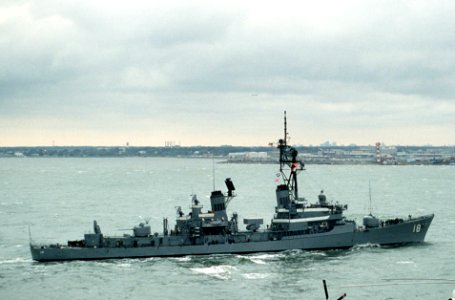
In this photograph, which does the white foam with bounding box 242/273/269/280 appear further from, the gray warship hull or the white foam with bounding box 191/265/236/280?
the gray warship hull

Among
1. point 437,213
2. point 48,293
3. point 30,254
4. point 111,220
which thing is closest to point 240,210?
point 111,220

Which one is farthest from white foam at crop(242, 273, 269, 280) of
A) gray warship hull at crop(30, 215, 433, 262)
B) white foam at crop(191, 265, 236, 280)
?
gray warship hull at crop(30, 215, 433, 262)

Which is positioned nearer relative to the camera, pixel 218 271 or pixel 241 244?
pixel 218 271

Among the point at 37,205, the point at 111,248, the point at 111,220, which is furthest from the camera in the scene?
the point at 37,205

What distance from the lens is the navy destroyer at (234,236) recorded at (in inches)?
2183

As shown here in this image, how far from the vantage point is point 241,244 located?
2234 inches

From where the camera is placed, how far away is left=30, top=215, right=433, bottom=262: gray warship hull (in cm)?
5512

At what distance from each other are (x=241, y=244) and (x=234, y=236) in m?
0.98

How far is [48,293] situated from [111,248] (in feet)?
35.5

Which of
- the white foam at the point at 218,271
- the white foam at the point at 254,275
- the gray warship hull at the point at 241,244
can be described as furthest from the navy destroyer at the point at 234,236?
the white foam at the point at 254,275

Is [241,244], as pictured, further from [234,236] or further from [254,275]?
[254,275]

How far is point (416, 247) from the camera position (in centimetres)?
5900

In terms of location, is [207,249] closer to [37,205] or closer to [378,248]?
[378,248]

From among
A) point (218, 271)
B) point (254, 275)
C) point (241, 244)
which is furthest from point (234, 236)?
point (254, 275)
